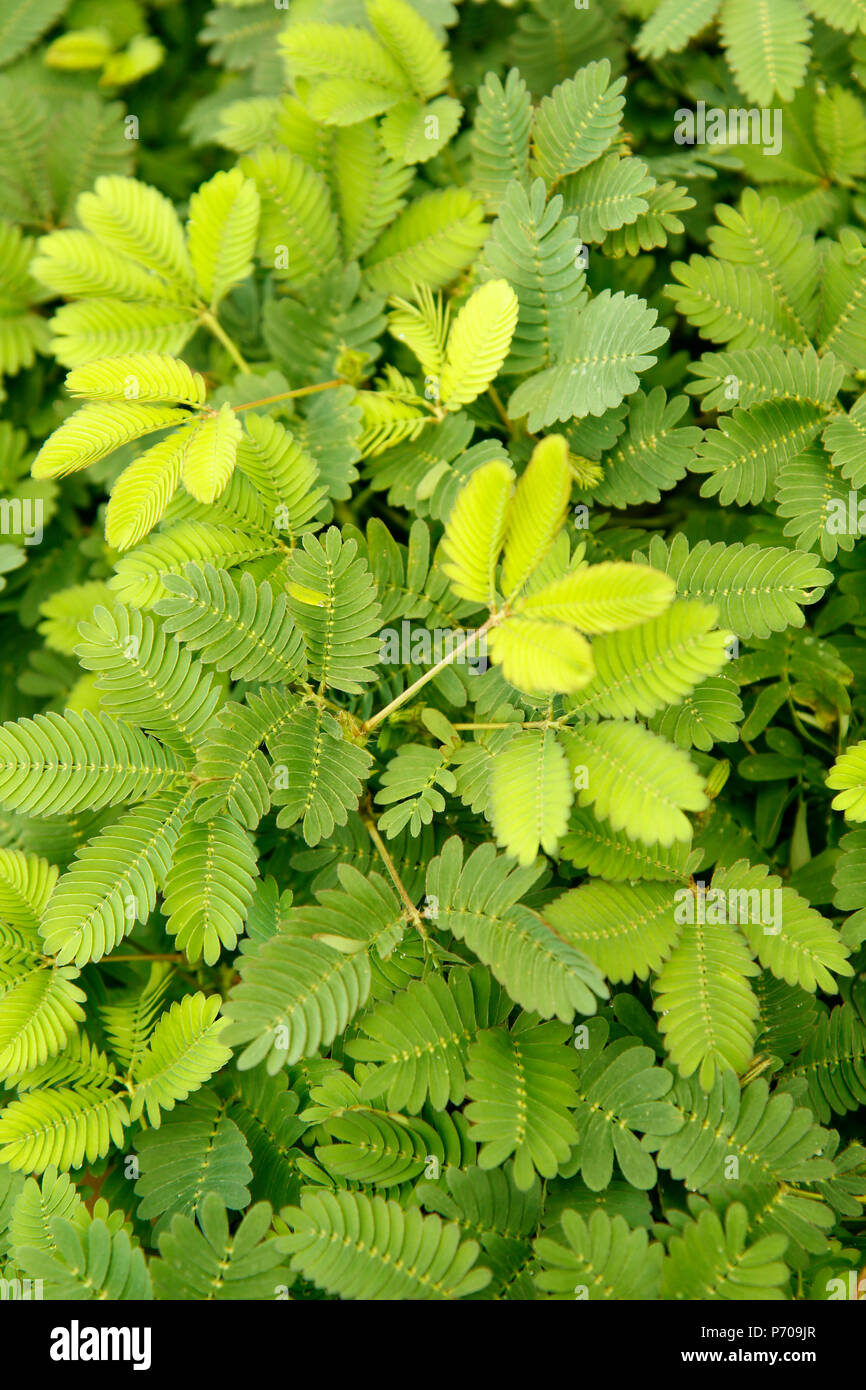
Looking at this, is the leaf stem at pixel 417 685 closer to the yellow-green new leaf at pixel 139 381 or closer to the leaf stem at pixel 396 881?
the leaf stem at pixel 396 881

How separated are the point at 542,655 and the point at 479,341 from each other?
2.43ft

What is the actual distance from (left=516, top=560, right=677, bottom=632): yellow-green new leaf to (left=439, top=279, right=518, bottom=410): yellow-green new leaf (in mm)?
579

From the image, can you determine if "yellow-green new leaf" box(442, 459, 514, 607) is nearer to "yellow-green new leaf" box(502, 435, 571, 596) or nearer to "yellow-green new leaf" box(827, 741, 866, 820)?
"yellow-green new leaf" box(502, 435, 571, 596)

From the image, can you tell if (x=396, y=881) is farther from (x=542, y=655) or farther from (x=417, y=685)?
(x=542, y=655)

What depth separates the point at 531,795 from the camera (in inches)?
62.4

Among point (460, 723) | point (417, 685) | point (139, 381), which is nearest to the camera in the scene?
point (417, 685)

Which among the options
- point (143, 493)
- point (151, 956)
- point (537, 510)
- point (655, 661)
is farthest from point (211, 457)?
point (151, 956)

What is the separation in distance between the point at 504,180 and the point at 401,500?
746 millimetres

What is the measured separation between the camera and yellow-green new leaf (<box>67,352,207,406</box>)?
1.84 meters

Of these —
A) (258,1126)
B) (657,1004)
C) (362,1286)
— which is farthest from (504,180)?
(362,1286)

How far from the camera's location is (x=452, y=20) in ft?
7.37

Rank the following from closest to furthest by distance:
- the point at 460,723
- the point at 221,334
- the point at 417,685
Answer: the point at 417,685 → the point at 460,723 → the point at 221,334

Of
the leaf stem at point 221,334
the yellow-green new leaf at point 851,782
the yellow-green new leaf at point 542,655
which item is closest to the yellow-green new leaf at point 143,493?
the leaf stem at point 221,334

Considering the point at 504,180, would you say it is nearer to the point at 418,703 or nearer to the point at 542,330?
the point at 542,330
